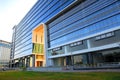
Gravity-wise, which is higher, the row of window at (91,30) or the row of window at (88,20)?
the row of window at (88,20)

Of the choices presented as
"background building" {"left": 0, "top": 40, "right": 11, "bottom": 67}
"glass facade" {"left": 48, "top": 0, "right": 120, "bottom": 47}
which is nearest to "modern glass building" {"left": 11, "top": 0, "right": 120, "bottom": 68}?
"glass facade" {"left": 48, "top": 0, "right": 120, "bottom": 47}

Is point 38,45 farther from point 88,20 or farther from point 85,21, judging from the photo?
point 88,20

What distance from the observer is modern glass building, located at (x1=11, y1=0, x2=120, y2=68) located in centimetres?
3881

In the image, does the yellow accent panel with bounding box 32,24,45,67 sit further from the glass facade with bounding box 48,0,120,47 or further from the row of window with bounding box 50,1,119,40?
the row of window with bounding box 50,1,119,40

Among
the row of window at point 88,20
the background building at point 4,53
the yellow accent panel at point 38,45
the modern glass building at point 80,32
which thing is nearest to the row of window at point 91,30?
the modern glass building at point 80,32

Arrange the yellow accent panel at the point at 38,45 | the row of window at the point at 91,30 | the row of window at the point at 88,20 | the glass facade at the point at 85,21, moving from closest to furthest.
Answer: the row of window at the point at 91,30, the glass facade at the point at 85,21, the row of window at the point at 88,20, the yellow accent panel at the point at 38,45

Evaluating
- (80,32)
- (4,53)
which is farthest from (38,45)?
(4,53)

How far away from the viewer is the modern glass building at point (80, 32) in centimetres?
3881

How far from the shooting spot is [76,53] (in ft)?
162

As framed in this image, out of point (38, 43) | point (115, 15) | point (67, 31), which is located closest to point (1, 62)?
point (38, 43)

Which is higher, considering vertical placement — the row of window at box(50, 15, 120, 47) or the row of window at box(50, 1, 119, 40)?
the row of window at box(50, 1, 119, 40)

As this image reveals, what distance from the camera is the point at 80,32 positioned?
1959 inches

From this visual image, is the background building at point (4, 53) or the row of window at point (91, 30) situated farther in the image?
the background building at point (4, 53)

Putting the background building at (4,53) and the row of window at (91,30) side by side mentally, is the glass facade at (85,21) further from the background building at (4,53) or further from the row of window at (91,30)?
the background building at (4,53)
